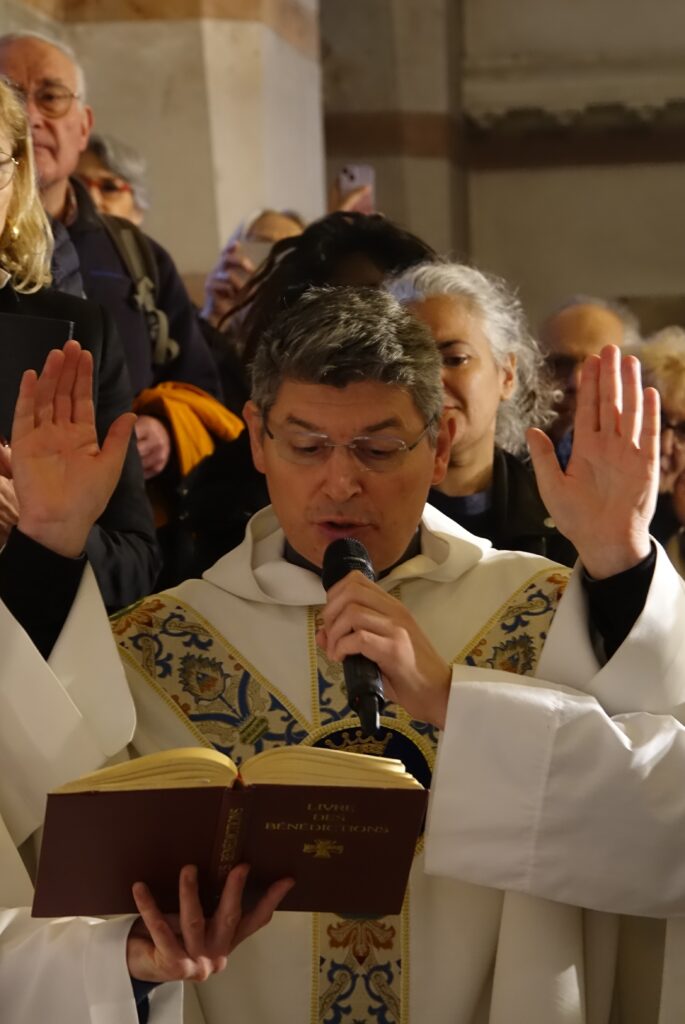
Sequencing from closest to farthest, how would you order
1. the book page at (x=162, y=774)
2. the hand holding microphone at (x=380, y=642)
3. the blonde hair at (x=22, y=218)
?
1. the book page at (x=162, y=774)
2. the hand holding microphone at (x=380, y=642)
3. the blonde hair at (x=22, y=218)

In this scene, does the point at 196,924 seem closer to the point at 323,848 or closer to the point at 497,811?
the point at 323,848

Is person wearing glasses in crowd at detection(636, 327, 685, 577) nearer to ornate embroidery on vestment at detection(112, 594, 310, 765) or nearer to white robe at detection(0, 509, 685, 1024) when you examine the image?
white robe at detection(0, 509, 685, 1024)

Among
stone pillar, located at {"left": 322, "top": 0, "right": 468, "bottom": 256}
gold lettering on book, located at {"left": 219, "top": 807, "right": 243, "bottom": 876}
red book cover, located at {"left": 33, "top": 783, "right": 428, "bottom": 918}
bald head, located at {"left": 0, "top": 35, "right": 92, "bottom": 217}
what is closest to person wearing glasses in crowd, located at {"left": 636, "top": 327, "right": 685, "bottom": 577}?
bald head, located at {"left": 0, "top": 35, "right": 92, "bottom": 217}

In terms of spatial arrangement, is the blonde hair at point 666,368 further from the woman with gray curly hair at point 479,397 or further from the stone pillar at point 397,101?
the stone pillar at point 397,101

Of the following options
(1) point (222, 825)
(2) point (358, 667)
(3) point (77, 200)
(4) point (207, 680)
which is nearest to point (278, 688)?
(4) point (207, 680)

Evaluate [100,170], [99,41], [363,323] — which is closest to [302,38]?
[99,41]

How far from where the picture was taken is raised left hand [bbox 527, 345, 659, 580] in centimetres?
316

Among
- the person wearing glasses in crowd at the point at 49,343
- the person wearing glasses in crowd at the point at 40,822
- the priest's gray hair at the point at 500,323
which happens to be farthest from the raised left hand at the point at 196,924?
the priest's gray hair at the point at 500,323

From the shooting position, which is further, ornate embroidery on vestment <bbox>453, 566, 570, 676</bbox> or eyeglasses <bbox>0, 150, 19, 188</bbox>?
eyeglasses <bbox>0, 150, 19, 188</bbox>

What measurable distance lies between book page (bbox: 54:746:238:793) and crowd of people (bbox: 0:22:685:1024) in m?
0.20

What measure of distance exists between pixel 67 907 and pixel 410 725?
0.92 metres

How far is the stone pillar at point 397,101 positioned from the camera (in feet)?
32.7

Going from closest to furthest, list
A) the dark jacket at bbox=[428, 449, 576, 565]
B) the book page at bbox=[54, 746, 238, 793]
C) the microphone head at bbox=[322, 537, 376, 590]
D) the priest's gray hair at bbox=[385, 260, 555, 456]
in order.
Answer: the book page at bbox=[54, 746, 238, 793], the microphone head at bbox=[322, 537, 376, 590], the dark jacket at bbox=[428, 449, 576, 565], the priest's gray hair at bbox=[385, 260, 555, 456]

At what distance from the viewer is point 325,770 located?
8.86 ft
